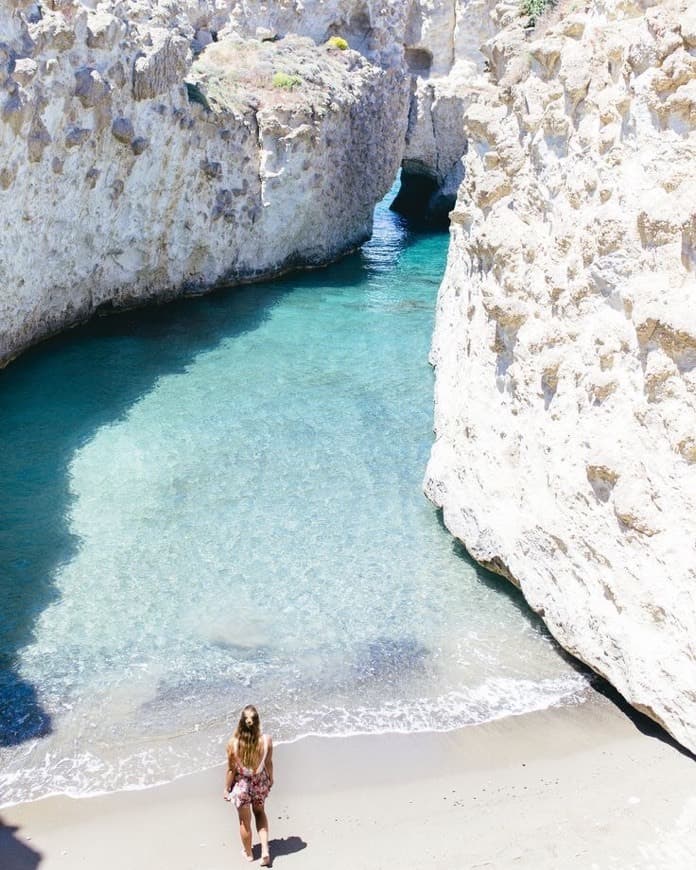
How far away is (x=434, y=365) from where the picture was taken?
70.6 ft

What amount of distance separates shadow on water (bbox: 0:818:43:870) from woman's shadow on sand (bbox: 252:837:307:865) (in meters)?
1.97

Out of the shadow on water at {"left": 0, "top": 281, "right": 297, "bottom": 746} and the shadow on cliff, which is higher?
the shadow on cliff

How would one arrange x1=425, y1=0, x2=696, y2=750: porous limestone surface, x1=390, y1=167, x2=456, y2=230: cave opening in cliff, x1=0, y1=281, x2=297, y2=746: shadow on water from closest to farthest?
x1=425, y1=0, x2=696, y2=750: porous limestone surface → x1=0, y1=281, x2=297, y2=746: shadow on water → x1=390, y1=167, x2=456, y2=230: cave opening in cliff

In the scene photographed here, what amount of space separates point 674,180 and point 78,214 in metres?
16.8

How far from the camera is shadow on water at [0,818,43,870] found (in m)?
7.70

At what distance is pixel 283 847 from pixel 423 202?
44772mm

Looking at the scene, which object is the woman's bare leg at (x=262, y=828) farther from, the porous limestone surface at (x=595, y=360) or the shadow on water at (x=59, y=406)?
the porous limestone surface at (x=595, y=360)

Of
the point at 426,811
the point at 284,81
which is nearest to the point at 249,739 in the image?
the point at 426,811

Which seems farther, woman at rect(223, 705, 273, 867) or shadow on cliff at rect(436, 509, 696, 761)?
shadow on cliff at rect(436, 509, 696, 761)

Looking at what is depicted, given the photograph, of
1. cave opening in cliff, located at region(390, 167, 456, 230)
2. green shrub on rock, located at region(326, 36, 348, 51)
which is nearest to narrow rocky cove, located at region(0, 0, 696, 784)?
green shrub on rock, located at region(326, 36, 348, 51)

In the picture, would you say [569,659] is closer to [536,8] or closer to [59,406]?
[536,8]

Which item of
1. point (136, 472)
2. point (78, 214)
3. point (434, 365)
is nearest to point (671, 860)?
point (136, 472)

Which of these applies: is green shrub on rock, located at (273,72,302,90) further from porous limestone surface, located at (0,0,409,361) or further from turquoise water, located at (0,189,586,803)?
turquoise water, located at (0,189,586,803)

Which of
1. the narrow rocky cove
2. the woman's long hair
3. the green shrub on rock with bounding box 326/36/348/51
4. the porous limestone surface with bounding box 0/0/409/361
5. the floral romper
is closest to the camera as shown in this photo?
the woman's long hair
